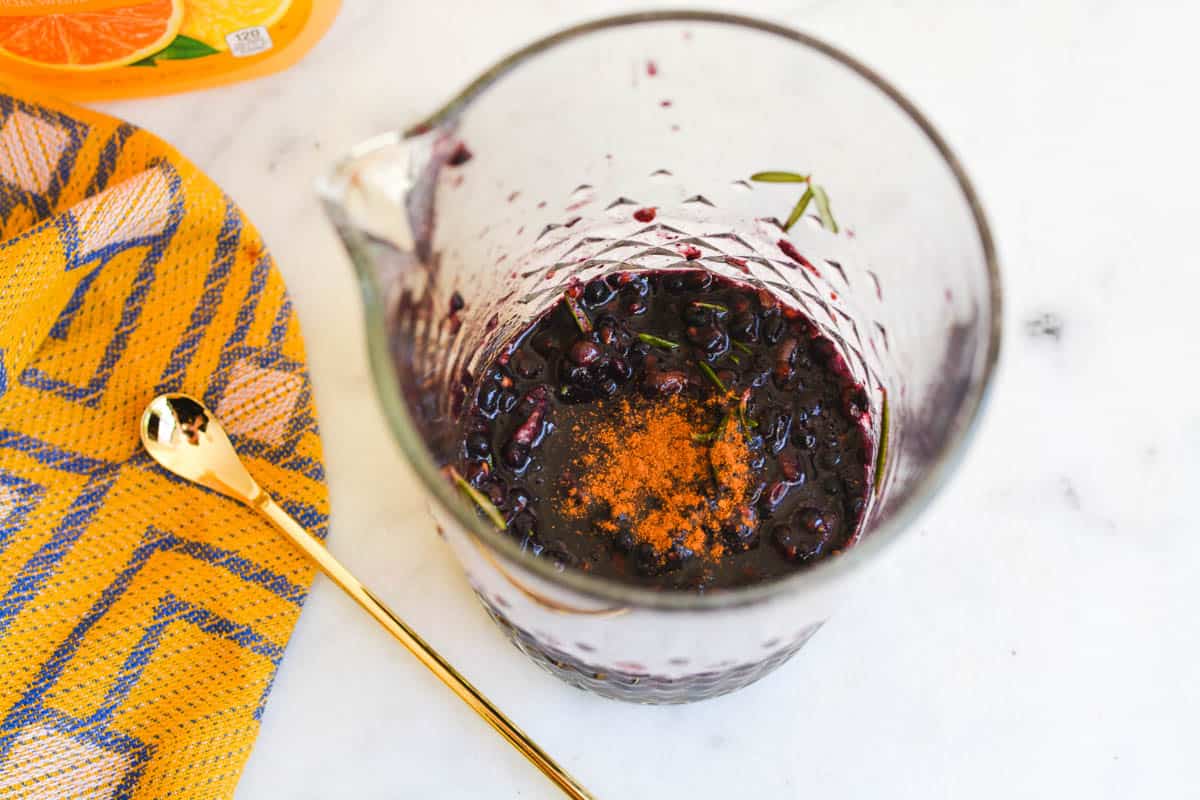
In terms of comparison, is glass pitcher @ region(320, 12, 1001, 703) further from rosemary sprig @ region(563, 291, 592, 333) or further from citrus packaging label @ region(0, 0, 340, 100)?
citrus packaging label @ region(0, 0, 340, 100)

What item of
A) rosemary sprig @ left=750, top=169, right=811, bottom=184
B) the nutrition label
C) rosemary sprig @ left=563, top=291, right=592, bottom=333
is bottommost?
rosemary sprig @ left=563, top=291, right=592, bottom=333

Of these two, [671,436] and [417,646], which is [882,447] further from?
[417,646]

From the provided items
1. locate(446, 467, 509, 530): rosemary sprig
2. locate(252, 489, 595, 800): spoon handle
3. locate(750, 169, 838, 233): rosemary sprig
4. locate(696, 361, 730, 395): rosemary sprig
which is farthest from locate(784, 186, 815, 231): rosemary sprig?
locate(252, 489, 595, 800): spoon handle

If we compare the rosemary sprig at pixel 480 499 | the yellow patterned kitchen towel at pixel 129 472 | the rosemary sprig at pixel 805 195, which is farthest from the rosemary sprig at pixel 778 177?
the yellow patterned kitchen towel at pixel 129 472

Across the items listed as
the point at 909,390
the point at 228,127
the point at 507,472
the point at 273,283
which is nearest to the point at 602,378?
the point at 507,472

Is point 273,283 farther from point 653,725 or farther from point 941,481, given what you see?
point 941,481

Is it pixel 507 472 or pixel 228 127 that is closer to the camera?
pixel 507 472

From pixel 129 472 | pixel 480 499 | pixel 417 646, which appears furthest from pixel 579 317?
Result: pixel 129 472
